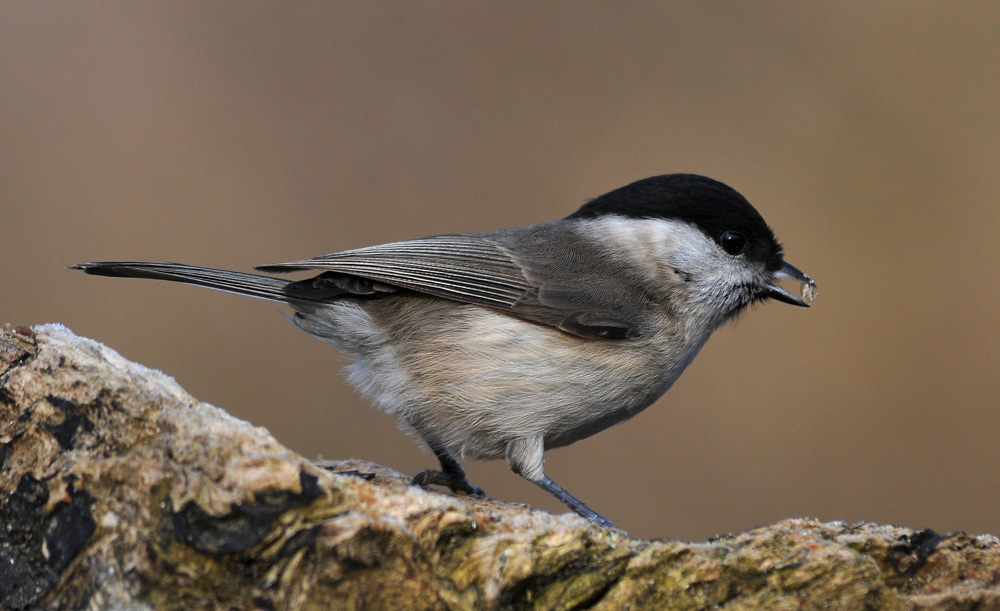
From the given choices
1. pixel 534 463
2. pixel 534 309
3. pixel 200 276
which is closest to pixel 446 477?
pixel 534 463

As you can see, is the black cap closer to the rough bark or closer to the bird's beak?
the bird's beak

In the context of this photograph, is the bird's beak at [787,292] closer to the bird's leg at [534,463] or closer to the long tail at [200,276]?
the bird's leg at [534,463]

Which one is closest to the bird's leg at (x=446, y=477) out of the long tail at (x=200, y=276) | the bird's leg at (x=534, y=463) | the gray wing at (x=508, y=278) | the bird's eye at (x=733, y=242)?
the bird's leg at (x=534, y=463)

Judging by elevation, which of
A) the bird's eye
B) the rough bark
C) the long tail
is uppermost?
the bird's eye

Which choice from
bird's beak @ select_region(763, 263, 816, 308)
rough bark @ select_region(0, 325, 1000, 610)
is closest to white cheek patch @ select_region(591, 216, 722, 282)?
bird's beak @ select_region(763, 263, 816, 308)

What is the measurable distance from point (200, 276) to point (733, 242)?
1725mm

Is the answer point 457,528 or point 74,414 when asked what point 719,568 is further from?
point 74,414

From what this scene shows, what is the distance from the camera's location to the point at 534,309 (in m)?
2.68

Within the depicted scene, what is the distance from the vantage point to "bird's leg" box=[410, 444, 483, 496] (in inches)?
105

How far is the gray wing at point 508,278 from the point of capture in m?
2.63

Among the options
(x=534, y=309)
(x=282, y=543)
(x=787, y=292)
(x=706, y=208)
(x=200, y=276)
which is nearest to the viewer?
(x=282, y=543)

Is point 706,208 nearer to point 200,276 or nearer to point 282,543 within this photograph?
point 200,276

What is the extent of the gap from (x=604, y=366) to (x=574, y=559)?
98 cm

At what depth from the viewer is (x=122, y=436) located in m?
1.66
